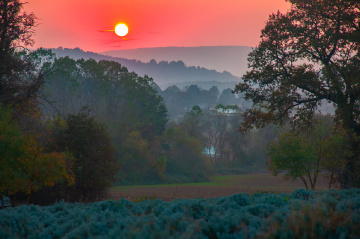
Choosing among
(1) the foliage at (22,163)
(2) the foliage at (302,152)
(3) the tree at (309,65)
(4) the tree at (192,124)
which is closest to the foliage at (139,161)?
(4) the tree at (192,124)

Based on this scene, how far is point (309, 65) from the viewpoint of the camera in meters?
22.0

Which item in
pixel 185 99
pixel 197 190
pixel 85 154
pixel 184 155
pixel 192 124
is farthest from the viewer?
pixel 185 99

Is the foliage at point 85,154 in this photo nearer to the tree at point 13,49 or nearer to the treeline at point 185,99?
the tree at point 13,49

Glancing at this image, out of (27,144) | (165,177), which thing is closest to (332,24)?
(27,144)

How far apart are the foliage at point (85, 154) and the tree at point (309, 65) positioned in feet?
36.7

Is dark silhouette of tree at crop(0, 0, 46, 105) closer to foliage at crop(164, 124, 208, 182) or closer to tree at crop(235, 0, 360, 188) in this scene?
tree at crop(235, 0, 360, 188)

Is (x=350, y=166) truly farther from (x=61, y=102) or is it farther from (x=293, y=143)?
(x=61, y=102)

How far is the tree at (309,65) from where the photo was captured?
2098 centimetres

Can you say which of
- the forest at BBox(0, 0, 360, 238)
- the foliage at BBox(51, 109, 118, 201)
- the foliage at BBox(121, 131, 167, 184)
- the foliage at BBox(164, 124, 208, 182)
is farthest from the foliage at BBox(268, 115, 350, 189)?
the foliage at BBox(164, 124, 208, 182)

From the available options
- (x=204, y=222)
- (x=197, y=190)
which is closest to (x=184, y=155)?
(x=197, y=190)

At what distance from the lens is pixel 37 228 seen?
26.7 ft

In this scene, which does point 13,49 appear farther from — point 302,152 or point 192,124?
point 192,124

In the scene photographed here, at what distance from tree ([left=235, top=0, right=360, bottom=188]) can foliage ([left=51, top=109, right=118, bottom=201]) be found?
1120 cm

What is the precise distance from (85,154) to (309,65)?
17.5 meters
